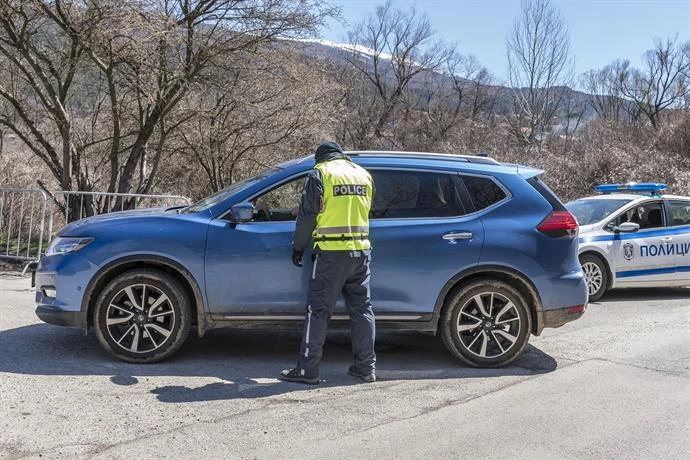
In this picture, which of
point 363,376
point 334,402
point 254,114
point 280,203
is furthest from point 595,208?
point 254,114

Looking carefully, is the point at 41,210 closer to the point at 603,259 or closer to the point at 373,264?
the point at 373,264

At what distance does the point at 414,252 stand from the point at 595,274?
5.16 meters

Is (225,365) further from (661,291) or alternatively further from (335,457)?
(661,291)

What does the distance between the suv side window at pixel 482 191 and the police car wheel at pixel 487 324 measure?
27.3 inches

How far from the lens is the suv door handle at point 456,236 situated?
18.2ft

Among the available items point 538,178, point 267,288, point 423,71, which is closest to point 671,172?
point 538,178

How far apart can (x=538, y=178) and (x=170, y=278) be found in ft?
11.3

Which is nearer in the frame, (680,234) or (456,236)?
(456,236)

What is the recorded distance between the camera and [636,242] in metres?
9.72

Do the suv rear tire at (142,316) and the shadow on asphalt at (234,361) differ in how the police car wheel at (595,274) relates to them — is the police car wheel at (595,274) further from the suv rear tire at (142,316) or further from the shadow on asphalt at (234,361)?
the suv rear tire at (142,316)

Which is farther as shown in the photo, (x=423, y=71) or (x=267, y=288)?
(x=423, y=71)

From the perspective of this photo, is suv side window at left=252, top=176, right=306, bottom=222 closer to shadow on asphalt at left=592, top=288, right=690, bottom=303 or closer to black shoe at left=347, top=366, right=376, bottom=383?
black shoe at left=347, top=366, right=376, bottom=383

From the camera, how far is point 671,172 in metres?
19.8

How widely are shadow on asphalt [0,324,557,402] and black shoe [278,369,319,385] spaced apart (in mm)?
55
